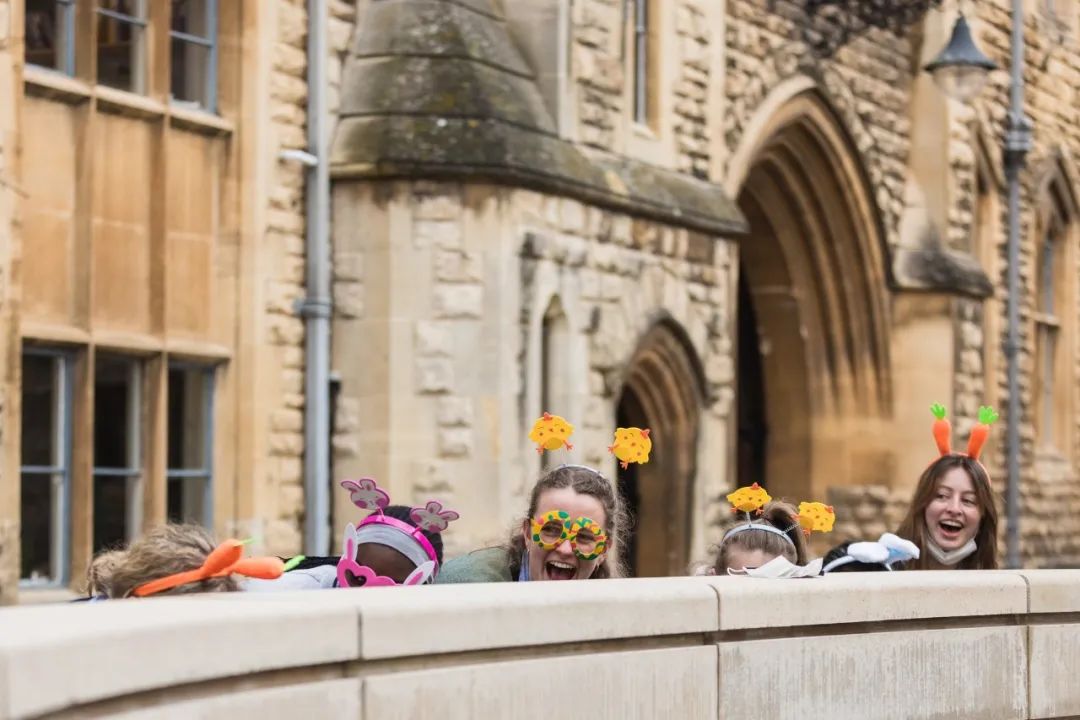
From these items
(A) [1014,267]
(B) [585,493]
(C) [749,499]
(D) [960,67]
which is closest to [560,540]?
(B) [585,493]

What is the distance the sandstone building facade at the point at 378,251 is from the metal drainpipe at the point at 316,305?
64 millimetres

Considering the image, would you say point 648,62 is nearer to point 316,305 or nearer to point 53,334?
point 316,305

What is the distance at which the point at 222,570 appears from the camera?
17.4 feet

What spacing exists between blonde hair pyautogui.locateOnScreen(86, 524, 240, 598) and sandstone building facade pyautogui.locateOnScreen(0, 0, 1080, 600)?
17.6 ft

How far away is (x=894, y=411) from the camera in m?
21.8

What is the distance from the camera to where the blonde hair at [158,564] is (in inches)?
213

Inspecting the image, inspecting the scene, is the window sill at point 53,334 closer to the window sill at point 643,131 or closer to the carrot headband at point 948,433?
the carrot headband at point 948,433

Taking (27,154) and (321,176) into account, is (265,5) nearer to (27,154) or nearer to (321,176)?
(321,176)

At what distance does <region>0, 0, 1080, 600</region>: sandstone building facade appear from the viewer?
38.4ft

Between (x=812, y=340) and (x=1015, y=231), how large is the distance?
3402 mm

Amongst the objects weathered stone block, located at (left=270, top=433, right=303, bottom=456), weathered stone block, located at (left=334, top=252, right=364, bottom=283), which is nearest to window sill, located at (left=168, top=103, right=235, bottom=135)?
weathered stone block, located at (left=334, top=252, right=364, bottom=283)

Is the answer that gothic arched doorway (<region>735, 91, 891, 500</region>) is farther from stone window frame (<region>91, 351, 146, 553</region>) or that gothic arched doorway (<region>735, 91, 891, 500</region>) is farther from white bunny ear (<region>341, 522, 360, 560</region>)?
white bunny ear (<region>341, 522, 360, 560</region>)

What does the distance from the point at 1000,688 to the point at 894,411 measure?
13899 millimetres

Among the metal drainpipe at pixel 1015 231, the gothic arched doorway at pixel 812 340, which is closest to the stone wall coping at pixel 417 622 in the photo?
the gothic arched doorway at pixel 812 340
